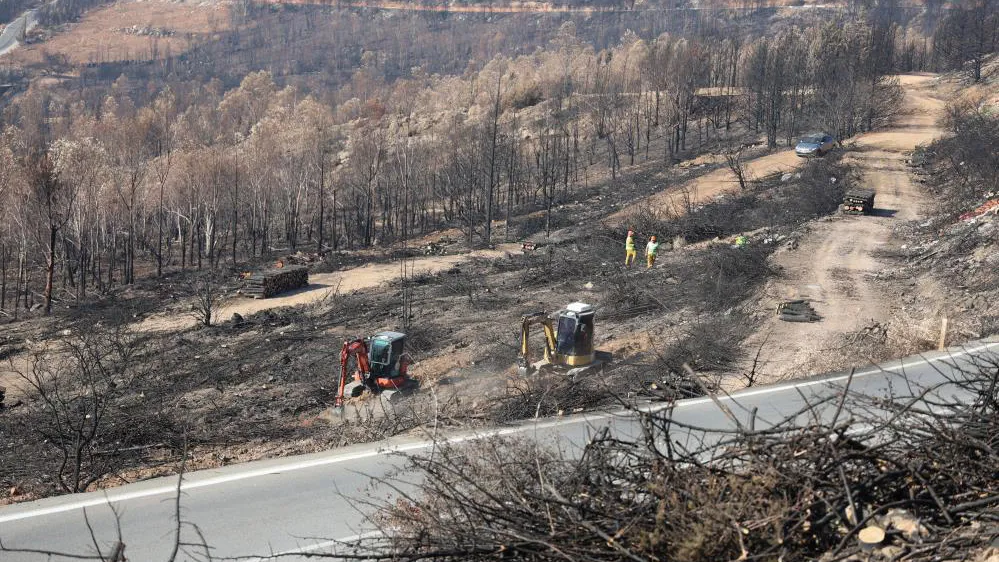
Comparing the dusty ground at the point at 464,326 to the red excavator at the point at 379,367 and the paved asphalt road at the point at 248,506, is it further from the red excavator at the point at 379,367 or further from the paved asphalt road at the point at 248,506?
the paved asphalt road at the point at 248,506

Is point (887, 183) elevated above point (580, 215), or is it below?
above

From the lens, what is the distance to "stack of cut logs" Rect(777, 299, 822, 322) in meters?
19.1

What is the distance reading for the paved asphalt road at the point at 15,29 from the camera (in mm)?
167500

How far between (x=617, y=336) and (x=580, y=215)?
98.2 ft

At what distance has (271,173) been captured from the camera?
56.1 meters

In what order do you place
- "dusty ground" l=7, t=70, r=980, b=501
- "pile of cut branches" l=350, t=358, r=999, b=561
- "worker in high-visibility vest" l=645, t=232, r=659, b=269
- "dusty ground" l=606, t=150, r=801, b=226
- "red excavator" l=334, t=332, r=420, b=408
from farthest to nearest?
1. "dusty ground" l=606, t=150, r=801, b=226
2. "worker in high-visibility vest" l=645, t=232, r=659, b=269
3. "red excavator" l=334, t=332, r=420, b=408
4. "dusty ground" l=7, t=70, r=980, b=501
5. "pile of cut branches" l=350, t=358, r=999, b=561

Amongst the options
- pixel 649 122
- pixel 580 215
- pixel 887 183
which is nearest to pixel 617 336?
pixel 887 183

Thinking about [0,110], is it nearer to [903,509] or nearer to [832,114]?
[832,114]

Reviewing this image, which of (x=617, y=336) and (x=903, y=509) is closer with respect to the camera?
(x=903, y=509)

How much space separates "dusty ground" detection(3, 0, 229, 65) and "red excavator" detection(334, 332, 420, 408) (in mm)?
162667

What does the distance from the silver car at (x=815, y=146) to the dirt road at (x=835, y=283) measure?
212 centimetres

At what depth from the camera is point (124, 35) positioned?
599 feet

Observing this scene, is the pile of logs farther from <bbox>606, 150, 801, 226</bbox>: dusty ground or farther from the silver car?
the silver car

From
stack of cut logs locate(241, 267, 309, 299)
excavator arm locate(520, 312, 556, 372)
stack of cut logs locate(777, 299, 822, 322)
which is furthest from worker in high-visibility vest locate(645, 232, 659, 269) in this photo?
stack of cut logs locate(241, 267, 309, 299)
